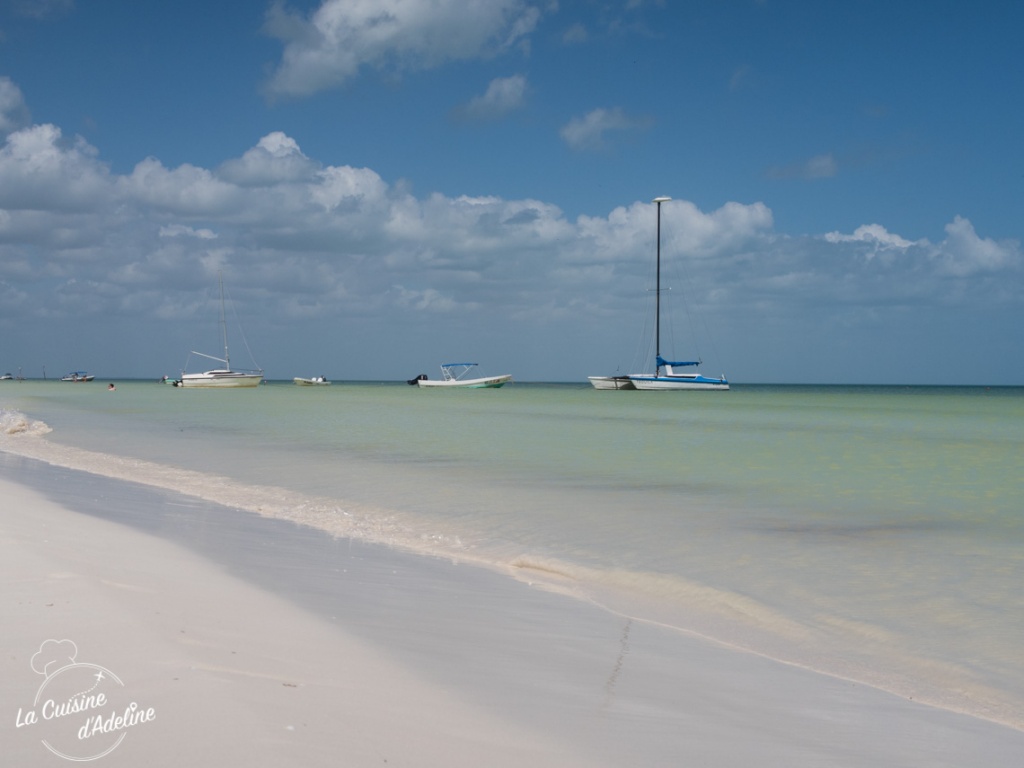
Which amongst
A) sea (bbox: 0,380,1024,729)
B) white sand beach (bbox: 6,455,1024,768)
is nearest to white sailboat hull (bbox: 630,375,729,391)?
sea (bbox: 0,380,1024,729)

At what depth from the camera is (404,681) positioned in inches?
175

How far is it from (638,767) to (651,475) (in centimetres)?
1523

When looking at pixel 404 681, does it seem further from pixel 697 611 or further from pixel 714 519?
pixel 714 519

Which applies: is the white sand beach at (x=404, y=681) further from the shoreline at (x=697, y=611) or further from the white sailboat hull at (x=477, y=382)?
the white sailboat hull at (x=477, y=382)

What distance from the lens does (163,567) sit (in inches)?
273

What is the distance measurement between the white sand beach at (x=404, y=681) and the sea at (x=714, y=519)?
0.79 meters

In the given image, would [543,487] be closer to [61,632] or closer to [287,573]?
[287,573]

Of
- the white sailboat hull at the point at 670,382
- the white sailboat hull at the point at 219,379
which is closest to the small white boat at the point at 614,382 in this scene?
the white sailboat hull at the point at 670,382

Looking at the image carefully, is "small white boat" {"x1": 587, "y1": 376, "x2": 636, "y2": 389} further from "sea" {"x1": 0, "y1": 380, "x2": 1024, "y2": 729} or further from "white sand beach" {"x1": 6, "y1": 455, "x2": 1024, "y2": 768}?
"white sand beach" {"x1": 6, "y1": 455, "x2": 1024, "y2": 768}

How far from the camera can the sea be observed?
6.58 meters

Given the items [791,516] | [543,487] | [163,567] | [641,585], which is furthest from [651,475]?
[163,567]

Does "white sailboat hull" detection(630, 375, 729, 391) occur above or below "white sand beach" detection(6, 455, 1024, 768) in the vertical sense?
above

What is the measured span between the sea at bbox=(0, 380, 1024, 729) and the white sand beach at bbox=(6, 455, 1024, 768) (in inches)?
31.2

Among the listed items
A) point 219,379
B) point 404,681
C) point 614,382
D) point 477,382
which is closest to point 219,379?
point 219,379
